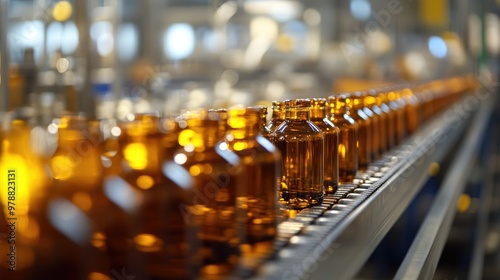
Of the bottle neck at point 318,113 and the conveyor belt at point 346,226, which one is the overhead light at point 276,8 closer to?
the conveyor belt at point 346,226

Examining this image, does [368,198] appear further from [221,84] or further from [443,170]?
[221,84]

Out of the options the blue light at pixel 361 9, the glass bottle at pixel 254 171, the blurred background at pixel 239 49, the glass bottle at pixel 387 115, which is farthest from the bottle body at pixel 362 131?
the blue light at pixel 361 9

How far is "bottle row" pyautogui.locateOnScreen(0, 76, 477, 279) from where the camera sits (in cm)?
76

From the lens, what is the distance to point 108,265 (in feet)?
2.51

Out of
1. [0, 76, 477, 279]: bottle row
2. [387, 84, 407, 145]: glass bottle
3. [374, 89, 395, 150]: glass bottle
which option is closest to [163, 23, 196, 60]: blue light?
[387, 84, 407, 145]: glass bottle

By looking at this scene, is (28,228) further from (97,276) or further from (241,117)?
(241,117)

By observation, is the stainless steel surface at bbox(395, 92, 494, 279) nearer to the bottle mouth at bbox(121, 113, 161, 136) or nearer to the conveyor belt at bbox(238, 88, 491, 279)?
the conveyor belt at bbox(238, 88, 491, 279)

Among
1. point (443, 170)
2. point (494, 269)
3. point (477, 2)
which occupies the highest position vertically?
point (477, 2)

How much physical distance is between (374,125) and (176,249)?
1.18 meters

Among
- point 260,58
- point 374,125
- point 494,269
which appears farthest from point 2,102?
point 260,58

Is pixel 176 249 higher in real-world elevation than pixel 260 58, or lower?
Answer: lower

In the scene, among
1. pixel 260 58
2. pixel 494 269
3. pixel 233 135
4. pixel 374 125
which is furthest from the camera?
pixel 260 58

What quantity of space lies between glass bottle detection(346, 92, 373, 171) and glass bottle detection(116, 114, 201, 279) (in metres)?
0.83

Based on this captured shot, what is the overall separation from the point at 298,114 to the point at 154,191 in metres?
0.50
